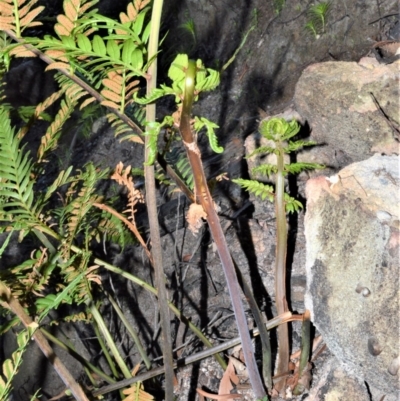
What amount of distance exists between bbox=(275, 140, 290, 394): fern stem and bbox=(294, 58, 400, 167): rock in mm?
594

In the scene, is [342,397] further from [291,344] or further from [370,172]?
[370,172]

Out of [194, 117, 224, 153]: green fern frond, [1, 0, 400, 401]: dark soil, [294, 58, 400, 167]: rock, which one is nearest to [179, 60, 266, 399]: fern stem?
[194, 117, 224, 153]: green fern frond

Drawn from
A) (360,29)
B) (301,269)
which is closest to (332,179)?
(301,269)

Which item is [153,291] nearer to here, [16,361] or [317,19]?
[16,361]

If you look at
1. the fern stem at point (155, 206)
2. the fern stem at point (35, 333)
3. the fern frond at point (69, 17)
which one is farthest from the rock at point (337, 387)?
the fern frond at point (69, 17)

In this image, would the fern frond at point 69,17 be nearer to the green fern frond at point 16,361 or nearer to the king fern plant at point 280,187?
the king fern plant at point 280,187

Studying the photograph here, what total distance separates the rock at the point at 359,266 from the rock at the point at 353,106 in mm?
390

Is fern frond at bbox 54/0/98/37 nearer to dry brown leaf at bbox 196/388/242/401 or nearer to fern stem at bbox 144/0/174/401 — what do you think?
fern stem at bbox 144/0/174/401

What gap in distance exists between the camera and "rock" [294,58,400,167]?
4.66 feet

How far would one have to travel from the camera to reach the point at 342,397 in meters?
1.10

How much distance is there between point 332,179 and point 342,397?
47 cm

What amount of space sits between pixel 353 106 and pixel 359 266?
63 cm

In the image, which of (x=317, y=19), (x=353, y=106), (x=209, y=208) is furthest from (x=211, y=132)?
(x=317, y=19)

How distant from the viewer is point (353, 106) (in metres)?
1.47
